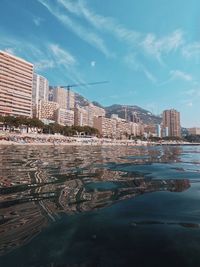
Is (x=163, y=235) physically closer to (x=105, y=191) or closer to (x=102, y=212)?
(x=102, y=212)

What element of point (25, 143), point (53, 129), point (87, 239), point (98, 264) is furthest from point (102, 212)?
point (53, 129)

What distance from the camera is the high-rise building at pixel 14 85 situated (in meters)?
167

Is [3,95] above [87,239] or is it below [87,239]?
above

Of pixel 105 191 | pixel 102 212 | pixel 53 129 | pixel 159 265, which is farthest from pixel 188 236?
pixel 53 129

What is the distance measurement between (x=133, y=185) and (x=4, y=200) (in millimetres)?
5356

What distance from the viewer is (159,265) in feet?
14.4

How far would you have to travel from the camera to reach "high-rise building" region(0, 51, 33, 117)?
16688 cm

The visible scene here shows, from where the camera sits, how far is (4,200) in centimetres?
869

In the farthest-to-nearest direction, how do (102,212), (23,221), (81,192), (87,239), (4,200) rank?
1. (81,192)
2. (4,200)
3. (102,212)
4. (23,221)
5. (87,239)

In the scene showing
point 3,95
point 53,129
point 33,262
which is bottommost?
point 33,262

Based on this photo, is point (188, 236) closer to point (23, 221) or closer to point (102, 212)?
point (102, 212)

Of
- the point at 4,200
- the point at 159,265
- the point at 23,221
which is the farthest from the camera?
the point at 4,200

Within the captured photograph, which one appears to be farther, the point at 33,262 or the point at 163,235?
the point at 163,235

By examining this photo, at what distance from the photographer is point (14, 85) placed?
6885 inches
